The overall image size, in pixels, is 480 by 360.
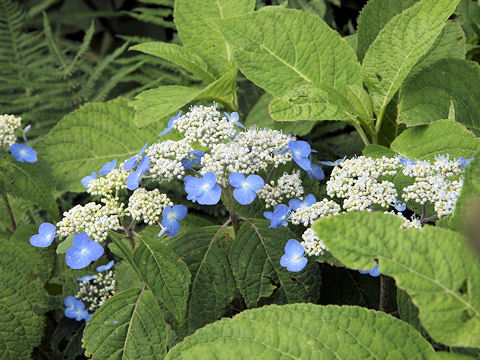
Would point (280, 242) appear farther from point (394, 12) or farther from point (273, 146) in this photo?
point (394, 12)

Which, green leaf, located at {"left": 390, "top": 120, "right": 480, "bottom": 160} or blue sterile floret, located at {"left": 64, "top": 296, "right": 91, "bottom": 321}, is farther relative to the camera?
blue sterile floret, located at {"left": 64, "top": 296, "right": 91, "bottom": 321}

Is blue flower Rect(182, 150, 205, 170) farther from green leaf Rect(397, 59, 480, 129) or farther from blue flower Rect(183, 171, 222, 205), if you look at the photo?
green leaf Rect(397, 59, 480, 129)

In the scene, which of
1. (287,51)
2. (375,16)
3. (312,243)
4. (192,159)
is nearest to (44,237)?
(192,159)

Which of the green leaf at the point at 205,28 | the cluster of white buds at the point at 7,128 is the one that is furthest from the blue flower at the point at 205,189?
the cluster of white buds at the point at 7,128

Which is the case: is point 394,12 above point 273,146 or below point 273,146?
above

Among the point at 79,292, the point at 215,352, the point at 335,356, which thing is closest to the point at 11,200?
the point at 79,292

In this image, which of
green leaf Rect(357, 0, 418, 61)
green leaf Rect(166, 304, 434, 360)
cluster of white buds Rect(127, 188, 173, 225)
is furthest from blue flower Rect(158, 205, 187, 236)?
green leaf Rect(357, 0, 418, 61)
